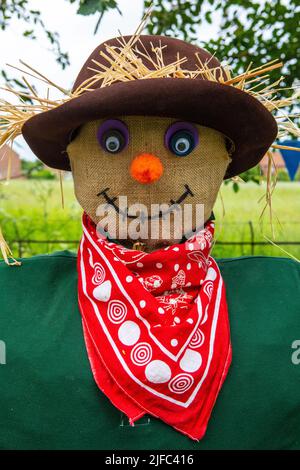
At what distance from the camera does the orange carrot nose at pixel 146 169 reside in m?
1.23

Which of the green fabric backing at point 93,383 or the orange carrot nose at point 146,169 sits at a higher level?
the orange carrot nose at point 146,169

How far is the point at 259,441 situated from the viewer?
1205mm

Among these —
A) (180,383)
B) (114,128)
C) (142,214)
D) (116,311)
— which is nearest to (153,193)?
(142,214)

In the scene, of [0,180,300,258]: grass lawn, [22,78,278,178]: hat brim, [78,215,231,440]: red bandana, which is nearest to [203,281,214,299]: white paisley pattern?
[78,215,231,440]: red bandana

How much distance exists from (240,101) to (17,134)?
56 cm

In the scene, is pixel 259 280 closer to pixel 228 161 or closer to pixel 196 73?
pixel 228 161

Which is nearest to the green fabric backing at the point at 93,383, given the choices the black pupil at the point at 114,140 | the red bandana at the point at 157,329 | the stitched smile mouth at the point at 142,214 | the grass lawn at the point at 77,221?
the red bandana at the point at 157,329

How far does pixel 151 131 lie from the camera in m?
1.25

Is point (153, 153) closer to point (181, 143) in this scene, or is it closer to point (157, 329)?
point (181, 143)

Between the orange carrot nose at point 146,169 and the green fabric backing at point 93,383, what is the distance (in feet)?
0.99

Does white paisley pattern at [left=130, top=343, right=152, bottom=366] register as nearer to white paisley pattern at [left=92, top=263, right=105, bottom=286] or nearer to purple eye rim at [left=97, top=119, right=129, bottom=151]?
white paisley pattern at [left=92, top=263, right=105, bottom=286]

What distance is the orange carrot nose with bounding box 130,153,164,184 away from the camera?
4.03ft

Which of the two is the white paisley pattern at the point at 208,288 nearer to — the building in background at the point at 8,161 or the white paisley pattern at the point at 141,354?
the white paisley pattern at the point at 141,354
